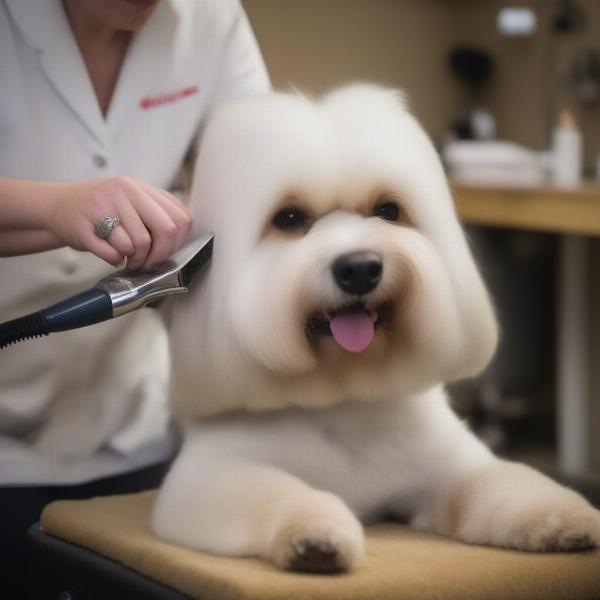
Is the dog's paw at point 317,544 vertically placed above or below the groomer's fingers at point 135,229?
below

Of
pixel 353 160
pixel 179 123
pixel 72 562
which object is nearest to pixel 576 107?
pixel 179 123

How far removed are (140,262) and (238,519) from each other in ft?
0.91

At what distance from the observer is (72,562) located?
1.01 m

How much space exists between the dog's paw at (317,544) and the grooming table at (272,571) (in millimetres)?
12

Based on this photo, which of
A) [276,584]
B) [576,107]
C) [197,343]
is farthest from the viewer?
[576,107]

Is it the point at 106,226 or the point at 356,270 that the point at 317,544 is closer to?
the point at 356,270

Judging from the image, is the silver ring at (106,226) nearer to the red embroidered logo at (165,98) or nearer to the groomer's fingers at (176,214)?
the groomer's fingers at (176,214)

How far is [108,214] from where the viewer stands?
1.00 m

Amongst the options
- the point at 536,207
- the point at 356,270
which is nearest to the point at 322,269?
the point at 356,270

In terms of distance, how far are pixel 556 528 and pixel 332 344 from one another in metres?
0.28

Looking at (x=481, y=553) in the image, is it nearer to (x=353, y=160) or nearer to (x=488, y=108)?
(x=353, y=160)

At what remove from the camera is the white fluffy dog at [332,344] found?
95 cm

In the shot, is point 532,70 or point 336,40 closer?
point 336,40

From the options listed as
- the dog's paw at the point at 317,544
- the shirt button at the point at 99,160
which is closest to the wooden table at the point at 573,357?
the shirt button at the point at 99,160
